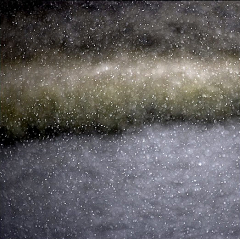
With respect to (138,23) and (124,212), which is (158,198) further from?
(138,23)

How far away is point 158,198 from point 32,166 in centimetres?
10

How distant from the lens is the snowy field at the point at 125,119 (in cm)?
35

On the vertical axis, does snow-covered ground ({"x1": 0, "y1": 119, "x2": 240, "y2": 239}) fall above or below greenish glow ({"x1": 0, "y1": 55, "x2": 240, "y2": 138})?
below

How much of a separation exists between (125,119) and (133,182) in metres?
0.05

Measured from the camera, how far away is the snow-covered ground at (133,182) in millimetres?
348

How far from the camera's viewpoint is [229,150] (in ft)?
1.14

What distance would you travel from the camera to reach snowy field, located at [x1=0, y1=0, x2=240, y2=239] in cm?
35

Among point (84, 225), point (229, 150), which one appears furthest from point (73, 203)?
point (229, 150)

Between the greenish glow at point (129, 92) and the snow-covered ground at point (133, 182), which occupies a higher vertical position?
the greenish glow at point (129, 92)

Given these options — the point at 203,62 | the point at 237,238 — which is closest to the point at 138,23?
the point at 203,62

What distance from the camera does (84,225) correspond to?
365 millimetres

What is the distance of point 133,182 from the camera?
0.35 metres

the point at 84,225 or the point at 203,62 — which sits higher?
the point at 203,62

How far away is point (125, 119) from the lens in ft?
1.14
